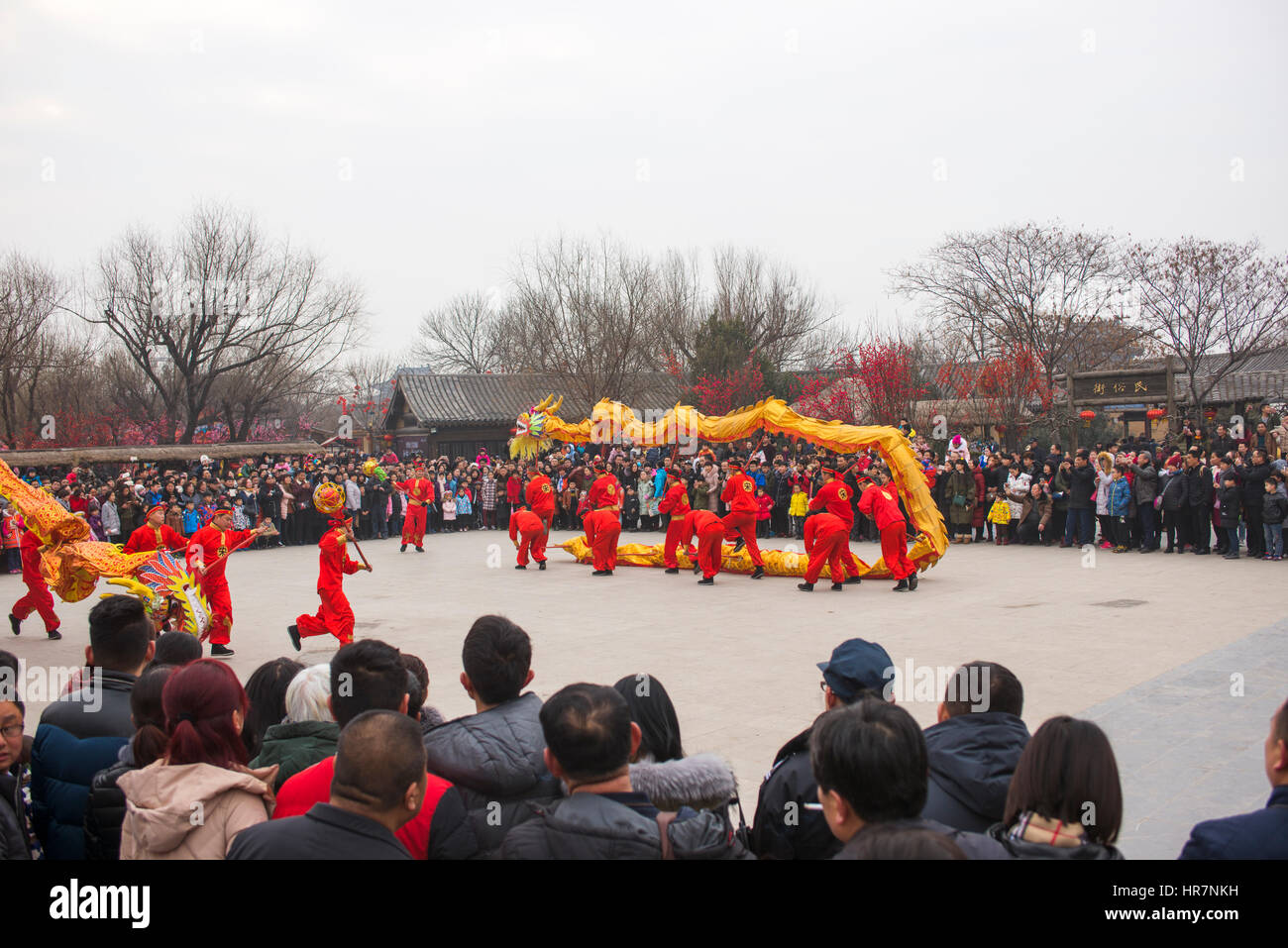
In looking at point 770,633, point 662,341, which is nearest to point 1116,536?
point 770,633

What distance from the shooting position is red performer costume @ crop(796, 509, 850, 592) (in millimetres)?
12406

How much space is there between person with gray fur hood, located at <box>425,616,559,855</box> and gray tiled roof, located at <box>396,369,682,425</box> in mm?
28566

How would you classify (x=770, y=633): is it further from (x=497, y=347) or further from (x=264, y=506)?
(x=497, y=347)

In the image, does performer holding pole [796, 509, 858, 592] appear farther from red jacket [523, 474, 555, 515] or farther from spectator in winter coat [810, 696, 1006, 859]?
spectator in winter coat [810, 696, 1006, 859]

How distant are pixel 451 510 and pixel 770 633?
46.9ft

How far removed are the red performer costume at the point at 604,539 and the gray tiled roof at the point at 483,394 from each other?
17.0 m

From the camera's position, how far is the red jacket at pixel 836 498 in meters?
12.3

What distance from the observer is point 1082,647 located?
8.61 metres

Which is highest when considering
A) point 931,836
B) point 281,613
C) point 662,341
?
point 662,341

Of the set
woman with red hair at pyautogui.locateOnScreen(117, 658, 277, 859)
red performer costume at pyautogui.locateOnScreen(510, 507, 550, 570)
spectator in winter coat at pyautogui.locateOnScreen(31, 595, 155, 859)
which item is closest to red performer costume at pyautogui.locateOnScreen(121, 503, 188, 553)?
spectator in winter coat at pyautogui.locateOnScreen(31, 595, 155, 859)

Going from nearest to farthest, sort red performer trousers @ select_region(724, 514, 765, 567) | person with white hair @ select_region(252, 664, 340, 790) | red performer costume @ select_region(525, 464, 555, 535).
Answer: person with white hair @ select_region(252, 664, 340, 790) → red performer trousers @ select_region(724, 514, 765, 567) → red performer costume @ select_region(525, 464, 555, 535)

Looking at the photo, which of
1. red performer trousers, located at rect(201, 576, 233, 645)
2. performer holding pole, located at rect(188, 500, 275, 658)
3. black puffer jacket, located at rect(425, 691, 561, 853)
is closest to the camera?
black puffer jacket, located at rect(425, 691, 561, 853)

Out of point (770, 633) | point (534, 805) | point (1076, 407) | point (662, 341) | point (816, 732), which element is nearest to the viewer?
point (816, 732)

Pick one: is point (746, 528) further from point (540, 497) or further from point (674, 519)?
point (540, 497)
